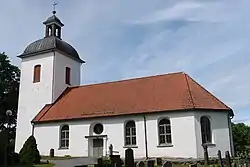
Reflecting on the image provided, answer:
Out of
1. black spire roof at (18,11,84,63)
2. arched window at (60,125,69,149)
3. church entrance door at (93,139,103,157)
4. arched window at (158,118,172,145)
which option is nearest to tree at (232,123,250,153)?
black spire roof at (18,11,84,63)

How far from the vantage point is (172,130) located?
76.8ft

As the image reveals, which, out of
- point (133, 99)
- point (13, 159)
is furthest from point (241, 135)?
point (13, 159)

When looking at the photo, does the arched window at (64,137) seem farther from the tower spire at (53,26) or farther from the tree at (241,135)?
the tree at (241,135)

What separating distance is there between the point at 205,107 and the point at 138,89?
6.31m

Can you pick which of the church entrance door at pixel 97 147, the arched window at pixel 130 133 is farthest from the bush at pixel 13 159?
the arched window at pixel 130 133

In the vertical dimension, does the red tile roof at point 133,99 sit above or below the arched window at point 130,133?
above

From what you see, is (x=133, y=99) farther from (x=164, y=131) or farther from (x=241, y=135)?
(x=241, y=135)

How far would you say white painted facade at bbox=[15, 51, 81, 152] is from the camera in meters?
29.9

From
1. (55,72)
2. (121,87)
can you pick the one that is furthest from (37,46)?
(121,87)

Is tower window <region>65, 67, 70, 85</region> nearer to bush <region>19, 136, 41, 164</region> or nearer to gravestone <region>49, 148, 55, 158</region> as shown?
gravestone <region>49, 148, 55, 158</region>

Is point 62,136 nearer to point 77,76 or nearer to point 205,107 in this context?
point 77,76

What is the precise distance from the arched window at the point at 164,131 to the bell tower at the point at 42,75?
36.6 ft

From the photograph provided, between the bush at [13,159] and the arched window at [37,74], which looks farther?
the arched window at [37,74]

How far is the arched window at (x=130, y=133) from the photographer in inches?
966
